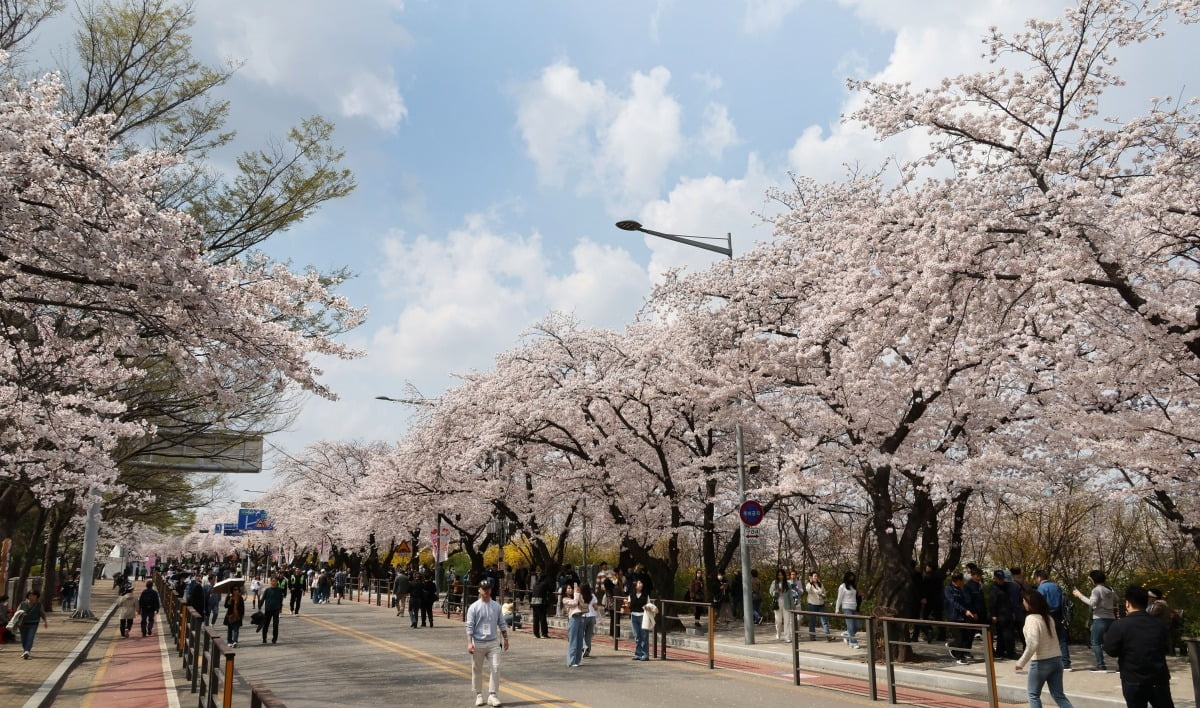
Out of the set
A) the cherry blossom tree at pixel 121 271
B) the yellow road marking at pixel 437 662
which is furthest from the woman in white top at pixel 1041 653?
the cherry blossom tree at pixel 121 271

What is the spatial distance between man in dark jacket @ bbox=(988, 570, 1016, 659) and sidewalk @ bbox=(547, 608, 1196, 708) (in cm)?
46

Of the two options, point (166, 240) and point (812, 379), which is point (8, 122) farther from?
point (812, 379)

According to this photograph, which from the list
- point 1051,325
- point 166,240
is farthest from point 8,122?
point 1051,325

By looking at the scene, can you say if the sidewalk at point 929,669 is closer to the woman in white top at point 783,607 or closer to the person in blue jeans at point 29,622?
the woman in white top at point 783,607

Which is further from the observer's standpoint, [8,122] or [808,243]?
[808,243]

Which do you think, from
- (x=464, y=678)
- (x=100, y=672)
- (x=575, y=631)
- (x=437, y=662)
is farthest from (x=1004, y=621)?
(x=100, y=672)

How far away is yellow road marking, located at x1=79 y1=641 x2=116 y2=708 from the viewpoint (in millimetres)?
13328

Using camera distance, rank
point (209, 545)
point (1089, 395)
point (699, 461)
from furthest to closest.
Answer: point (209, 545) → point (699, 461) → point (1089, 395)

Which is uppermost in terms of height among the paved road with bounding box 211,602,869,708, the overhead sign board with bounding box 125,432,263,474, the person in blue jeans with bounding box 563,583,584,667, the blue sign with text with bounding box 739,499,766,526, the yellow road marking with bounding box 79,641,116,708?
the overhead sign board with bounding box 125,432,263,474

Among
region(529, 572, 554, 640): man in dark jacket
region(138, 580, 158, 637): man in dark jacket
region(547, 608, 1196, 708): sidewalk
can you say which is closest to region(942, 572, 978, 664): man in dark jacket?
region(547, 608, 1196, 708): sidewalk

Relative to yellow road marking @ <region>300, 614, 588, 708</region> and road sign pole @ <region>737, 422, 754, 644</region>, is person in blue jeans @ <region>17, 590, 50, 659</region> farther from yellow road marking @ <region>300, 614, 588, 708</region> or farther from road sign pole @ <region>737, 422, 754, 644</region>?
road sign pole @ <region>737, 422, 754, 644</region>

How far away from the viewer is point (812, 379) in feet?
62.1

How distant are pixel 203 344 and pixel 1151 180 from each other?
40.5 feet

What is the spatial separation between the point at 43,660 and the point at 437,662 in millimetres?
8910
